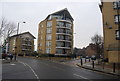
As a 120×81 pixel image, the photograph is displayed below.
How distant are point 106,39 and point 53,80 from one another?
77.8 ft

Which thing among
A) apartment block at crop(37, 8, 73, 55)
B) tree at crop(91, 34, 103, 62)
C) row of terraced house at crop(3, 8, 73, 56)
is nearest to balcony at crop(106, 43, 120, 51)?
tree at crop(91, 34, 103, 62)

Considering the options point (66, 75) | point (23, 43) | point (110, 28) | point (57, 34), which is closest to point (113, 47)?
point (110, 28)

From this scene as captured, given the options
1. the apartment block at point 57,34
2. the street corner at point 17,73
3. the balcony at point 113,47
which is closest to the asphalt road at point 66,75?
the street corner at point 17,73

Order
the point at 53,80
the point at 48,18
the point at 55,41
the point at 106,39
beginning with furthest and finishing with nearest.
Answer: the point at 48,18 → the point at 55,41 → the point at 106,39 → the point at 53,80

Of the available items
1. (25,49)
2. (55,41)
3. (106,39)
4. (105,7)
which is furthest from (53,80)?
(25,49)

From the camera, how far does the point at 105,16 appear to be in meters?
35.1

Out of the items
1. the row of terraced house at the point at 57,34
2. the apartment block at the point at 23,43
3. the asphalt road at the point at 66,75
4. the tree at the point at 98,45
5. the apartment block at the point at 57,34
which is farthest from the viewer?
the apartment block at the point at 23,43

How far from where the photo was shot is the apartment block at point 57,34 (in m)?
71.6

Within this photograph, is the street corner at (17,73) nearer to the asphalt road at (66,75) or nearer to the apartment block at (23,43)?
the asphalt road at (66,75)

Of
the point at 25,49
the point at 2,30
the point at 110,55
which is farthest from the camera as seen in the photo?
the point at 25,49

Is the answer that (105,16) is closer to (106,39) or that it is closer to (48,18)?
(106,39)

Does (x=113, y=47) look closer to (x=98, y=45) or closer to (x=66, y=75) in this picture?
(x=66, y=75)

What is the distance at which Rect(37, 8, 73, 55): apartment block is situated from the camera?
71.6 m

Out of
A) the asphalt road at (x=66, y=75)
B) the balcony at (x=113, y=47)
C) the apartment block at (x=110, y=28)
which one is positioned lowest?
the asphalt road at (x=66, y=75)
